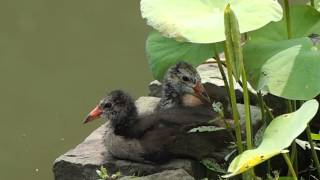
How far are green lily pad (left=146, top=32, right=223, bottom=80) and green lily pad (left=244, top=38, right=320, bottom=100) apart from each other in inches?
8.7

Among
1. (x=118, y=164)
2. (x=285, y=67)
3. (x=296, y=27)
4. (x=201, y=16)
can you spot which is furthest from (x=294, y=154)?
(x=118, y=164)

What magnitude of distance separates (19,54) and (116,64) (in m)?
0.77

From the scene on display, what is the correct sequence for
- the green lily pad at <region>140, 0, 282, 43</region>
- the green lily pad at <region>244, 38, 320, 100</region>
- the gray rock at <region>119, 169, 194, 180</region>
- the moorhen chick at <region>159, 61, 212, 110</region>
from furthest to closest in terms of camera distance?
the moorhen chick at <region>159, 61, 212, 110</region> < the gray rock at <region>119, 169, 194, 180</region> < the green lily pad at <region>244, 38, 320, 100</region> < the green lily pad at <region>140, 0, 282, 43</region>

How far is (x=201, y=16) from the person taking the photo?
1811mm

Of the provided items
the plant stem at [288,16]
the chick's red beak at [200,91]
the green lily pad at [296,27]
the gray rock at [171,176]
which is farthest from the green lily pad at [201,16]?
the chick's red beak at [200,91]

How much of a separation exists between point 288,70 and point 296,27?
18.5 inches

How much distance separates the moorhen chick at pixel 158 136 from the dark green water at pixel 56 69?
0.99 metres

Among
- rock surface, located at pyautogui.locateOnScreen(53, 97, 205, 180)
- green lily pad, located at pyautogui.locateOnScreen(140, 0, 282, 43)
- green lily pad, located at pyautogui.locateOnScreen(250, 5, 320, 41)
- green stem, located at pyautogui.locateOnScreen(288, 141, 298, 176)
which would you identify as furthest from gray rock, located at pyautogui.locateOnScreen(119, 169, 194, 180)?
green lily pad, located at pyautogui.locateOnScreen(140, 0, 282, 43)

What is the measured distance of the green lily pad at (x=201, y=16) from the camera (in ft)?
5.63

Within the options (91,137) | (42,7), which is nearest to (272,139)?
(91,137)

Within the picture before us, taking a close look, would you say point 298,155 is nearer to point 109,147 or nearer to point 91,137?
point 109,147

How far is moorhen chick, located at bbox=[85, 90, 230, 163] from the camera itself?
2.61 metres

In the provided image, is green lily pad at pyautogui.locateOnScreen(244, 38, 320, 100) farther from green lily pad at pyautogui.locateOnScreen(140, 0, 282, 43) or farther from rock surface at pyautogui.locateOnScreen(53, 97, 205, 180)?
rock surface at pyautogui.locateOnScreen(53, 97, 205, 180)

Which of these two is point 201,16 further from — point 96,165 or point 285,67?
point 96,165
